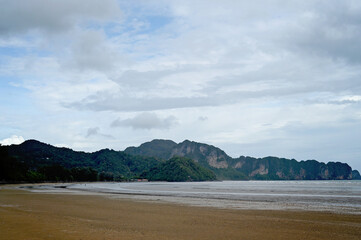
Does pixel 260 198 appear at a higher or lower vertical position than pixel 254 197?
higher

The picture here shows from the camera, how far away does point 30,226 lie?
12.4 meters

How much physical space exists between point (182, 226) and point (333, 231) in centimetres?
682

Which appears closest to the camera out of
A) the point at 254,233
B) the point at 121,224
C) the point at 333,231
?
the point at 254,233

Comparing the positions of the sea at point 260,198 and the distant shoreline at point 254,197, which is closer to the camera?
the distant shoreline at point 254,197

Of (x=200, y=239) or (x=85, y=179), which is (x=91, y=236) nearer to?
(x=200, y=239)

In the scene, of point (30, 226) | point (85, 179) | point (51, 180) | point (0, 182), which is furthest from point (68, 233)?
point (85, 179)

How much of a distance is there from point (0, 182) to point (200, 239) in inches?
3498

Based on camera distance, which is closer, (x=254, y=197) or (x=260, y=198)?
(x=260, y=198)

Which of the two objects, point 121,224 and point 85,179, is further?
point 85,179

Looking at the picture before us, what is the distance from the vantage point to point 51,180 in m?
132

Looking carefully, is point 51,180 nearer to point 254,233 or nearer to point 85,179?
point 85,179

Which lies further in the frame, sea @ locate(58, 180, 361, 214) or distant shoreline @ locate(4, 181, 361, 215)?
sea @ locate(58, 180, 361, 214)

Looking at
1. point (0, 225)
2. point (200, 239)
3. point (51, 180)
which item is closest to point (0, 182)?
point (51, 180)

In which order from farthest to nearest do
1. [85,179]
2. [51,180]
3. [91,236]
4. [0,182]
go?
[85,179], [51,180], [0,182], [91,236]
